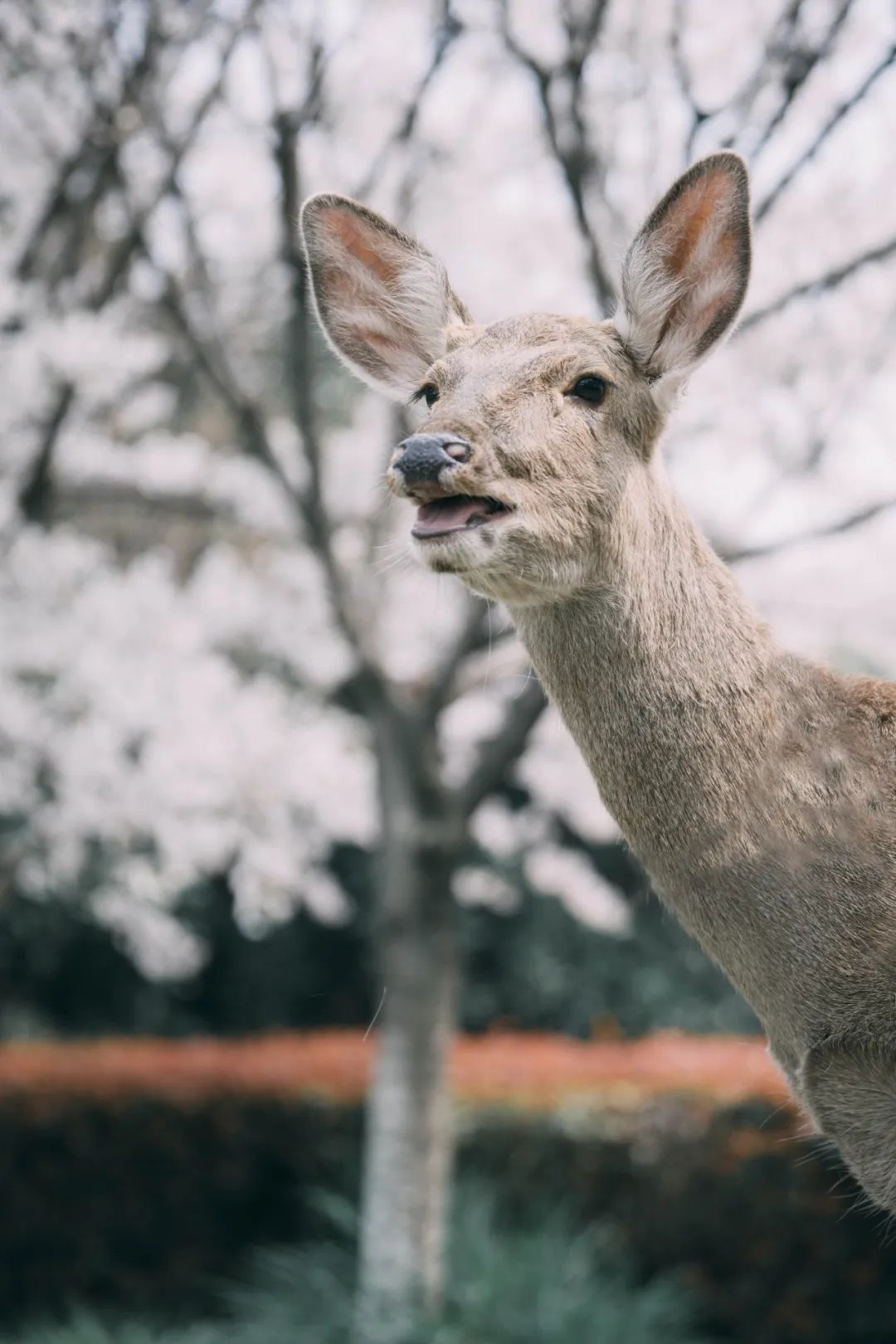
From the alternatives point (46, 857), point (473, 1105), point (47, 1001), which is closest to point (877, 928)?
point (473, 1105)

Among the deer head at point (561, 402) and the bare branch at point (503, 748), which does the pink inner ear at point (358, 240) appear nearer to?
the deer head at point (561, 402)

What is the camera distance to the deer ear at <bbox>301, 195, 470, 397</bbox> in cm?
262

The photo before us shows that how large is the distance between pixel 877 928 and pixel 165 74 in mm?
5551

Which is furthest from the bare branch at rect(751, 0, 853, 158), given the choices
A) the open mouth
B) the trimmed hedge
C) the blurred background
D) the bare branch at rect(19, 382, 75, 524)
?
the trimmed hedge

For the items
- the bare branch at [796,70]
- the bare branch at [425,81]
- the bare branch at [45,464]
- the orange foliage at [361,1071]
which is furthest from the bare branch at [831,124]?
the orange foliage at [361,1071]

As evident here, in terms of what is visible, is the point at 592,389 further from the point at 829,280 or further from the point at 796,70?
the point at 829,280

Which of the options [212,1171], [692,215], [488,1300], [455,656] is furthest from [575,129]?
[212,1171]

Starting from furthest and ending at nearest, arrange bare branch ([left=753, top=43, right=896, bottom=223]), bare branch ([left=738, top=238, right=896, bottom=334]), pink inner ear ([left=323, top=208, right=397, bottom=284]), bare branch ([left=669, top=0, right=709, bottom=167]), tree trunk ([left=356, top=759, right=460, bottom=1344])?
tree trunk ([left=356, top=759, right=460, bottom=1344]), bare branch ([left=738, top=238, right=896, bottom=334]), bare branch ([left=669, top=0, right=709, bottom=167]), bare branch ([left=753, top=43, right=896, bottom=223]), pink inner ear ([left=323, top=208, right=397, bottom=284])

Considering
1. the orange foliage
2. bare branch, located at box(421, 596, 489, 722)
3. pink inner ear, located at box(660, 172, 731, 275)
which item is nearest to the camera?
pink inner ear, located at box(660, 172, 731, 275)

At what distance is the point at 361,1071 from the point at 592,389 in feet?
19.9

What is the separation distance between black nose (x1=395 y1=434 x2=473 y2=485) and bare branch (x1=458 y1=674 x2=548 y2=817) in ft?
10.2

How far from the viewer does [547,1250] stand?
6402mm

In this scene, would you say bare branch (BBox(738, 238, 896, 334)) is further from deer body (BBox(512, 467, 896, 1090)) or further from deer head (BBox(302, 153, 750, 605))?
deer body (BBox(512, 467, 896, 1090))

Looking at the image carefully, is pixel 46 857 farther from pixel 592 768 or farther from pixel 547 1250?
pixel 592 768
